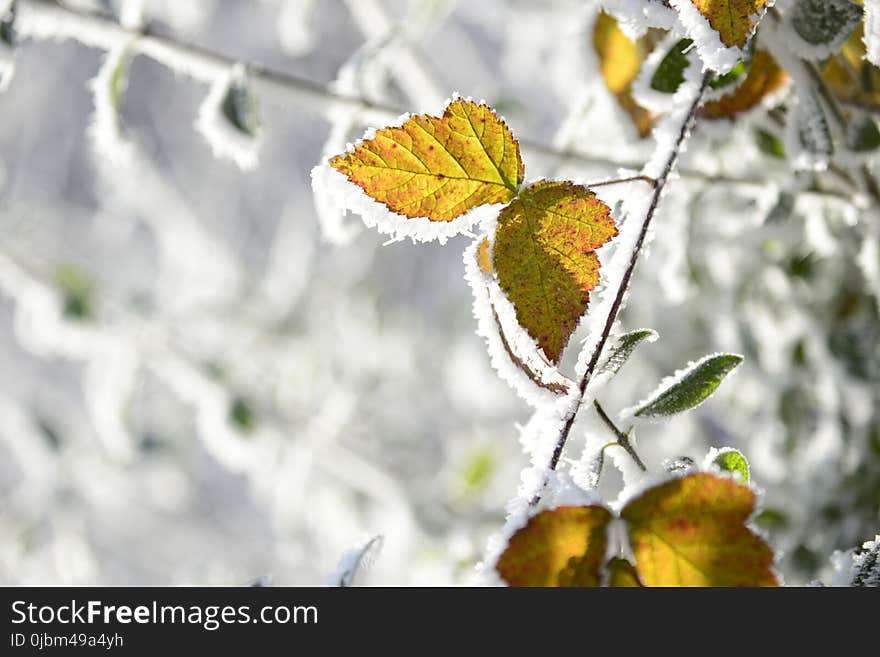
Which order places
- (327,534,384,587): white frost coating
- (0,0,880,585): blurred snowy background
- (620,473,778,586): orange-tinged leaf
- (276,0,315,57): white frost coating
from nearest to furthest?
(620,473,778,586): orange-tinged leaf → (327,534,384,587): white frost coating → (0,0,880,585): blurred snowy background → (276,0,315,57): white frost coating

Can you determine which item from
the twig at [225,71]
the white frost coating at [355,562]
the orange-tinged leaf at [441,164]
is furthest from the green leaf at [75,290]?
the orange-tinged leaf at [441,164]

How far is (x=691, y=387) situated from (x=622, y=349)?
0.06 m

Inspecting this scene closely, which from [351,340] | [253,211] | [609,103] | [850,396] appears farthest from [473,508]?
[253,211]

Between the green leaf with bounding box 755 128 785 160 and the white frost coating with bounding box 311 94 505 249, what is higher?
the green leaf with bounding box 755 128 785 160

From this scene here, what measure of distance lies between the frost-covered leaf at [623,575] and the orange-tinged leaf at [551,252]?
125mm

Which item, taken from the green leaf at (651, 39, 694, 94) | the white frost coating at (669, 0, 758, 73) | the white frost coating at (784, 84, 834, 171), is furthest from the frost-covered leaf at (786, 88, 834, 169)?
the white frost coating at (669, 0, 758, 73)

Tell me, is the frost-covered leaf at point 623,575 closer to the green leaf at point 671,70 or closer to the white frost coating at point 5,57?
the green leaf at point 671,70

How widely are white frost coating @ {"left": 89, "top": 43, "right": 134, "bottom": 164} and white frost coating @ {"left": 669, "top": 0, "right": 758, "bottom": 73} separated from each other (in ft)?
1.91

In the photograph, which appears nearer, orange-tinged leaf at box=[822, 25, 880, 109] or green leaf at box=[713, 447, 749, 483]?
green leaf at box=[713, 447, 749, 483]

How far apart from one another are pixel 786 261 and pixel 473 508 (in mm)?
1008

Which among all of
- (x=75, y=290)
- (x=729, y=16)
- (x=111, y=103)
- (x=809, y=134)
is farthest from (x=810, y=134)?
(x=75, y=290)

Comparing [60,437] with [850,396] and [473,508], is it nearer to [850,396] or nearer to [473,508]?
[473,508]

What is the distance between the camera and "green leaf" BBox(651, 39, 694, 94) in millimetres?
655

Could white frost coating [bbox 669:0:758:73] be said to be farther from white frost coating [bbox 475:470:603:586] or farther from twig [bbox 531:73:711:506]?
white frost coating [bbox 475:470:603:586]
